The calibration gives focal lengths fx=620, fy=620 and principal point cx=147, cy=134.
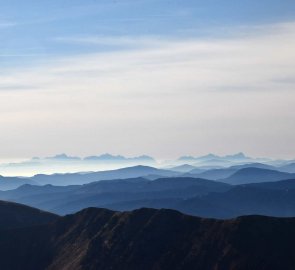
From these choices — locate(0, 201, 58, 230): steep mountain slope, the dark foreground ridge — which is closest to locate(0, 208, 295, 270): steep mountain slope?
the dark foreground ridge

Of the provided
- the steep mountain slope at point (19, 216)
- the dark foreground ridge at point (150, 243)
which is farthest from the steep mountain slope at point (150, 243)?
the steep mountain slope at point (19, 216)

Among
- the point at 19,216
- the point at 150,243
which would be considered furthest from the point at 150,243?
the point at 19,216

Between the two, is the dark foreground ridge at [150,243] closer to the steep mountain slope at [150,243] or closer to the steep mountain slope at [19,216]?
the steep mountain slope at [150,243]

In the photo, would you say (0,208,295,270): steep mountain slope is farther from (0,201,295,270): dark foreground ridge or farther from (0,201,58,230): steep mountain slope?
(0,201,58,230): steep mountain slope

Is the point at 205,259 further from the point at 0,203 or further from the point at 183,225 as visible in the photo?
the point at 0,203

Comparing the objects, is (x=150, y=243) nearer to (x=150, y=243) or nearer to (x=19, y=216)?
(x=150, y=243)
